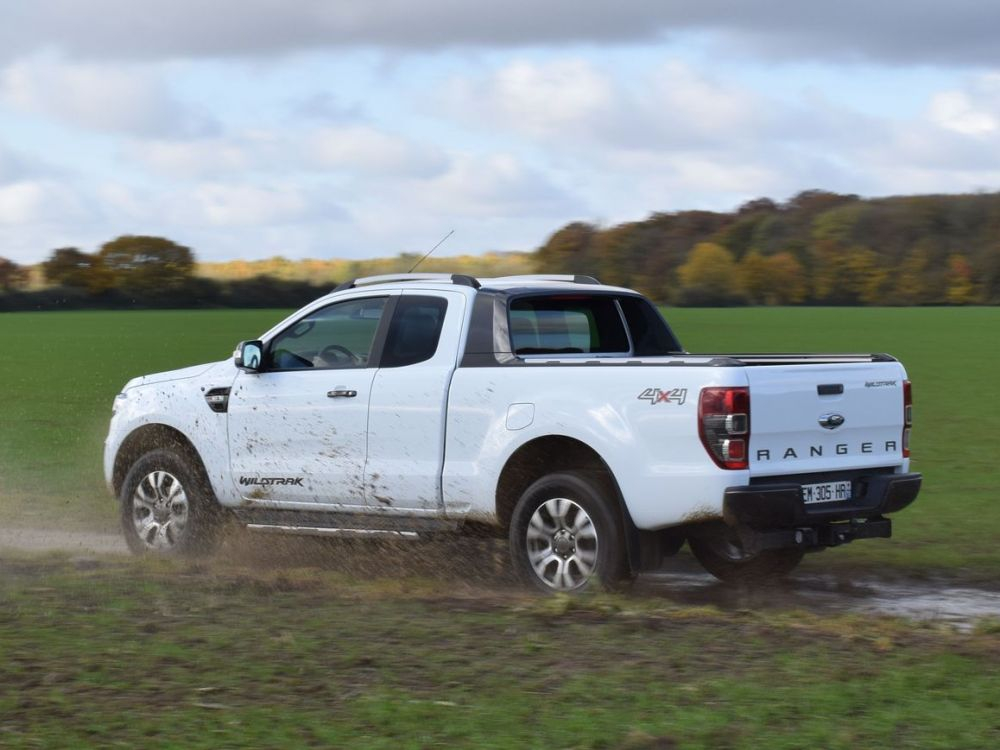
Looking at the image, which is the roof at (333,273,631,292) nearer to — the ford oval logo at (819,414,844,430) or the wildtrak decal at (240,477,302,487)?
the wildtrak decal at (240,477,302,487)

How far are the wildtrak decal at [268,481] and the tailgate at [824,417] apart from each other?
3005mm

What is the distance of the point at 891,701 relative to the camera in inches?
238

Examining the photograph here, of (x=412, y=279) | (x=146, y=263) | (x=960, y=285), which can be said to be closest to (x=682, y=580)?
(x=412, y=279)

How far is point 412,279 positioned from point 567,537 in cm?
207

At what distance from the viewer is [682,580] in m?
9.73

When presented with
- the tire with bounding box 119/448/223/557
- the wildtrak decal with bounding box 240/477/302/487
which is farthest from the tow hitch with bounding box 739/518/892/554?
the tire with bounding box 119/448/223/557

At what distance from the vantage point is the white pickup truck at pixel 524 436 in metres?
8.12

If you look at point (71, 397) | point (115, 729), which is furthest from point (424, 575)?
point (71, 397)

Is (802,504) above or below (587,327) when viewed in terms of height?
below

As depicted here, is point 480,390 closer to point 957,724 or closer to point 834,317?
point 957,724

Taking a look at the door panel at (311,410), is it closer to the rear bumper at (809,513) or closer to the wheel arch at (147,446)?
the wheel arch at (147,446)

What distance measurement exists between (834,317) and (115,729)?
52498 mm

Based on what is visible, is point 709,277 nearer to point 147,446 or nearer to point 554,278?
point 147,446

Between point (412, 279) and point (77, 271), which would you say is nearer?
point (412, 279)
